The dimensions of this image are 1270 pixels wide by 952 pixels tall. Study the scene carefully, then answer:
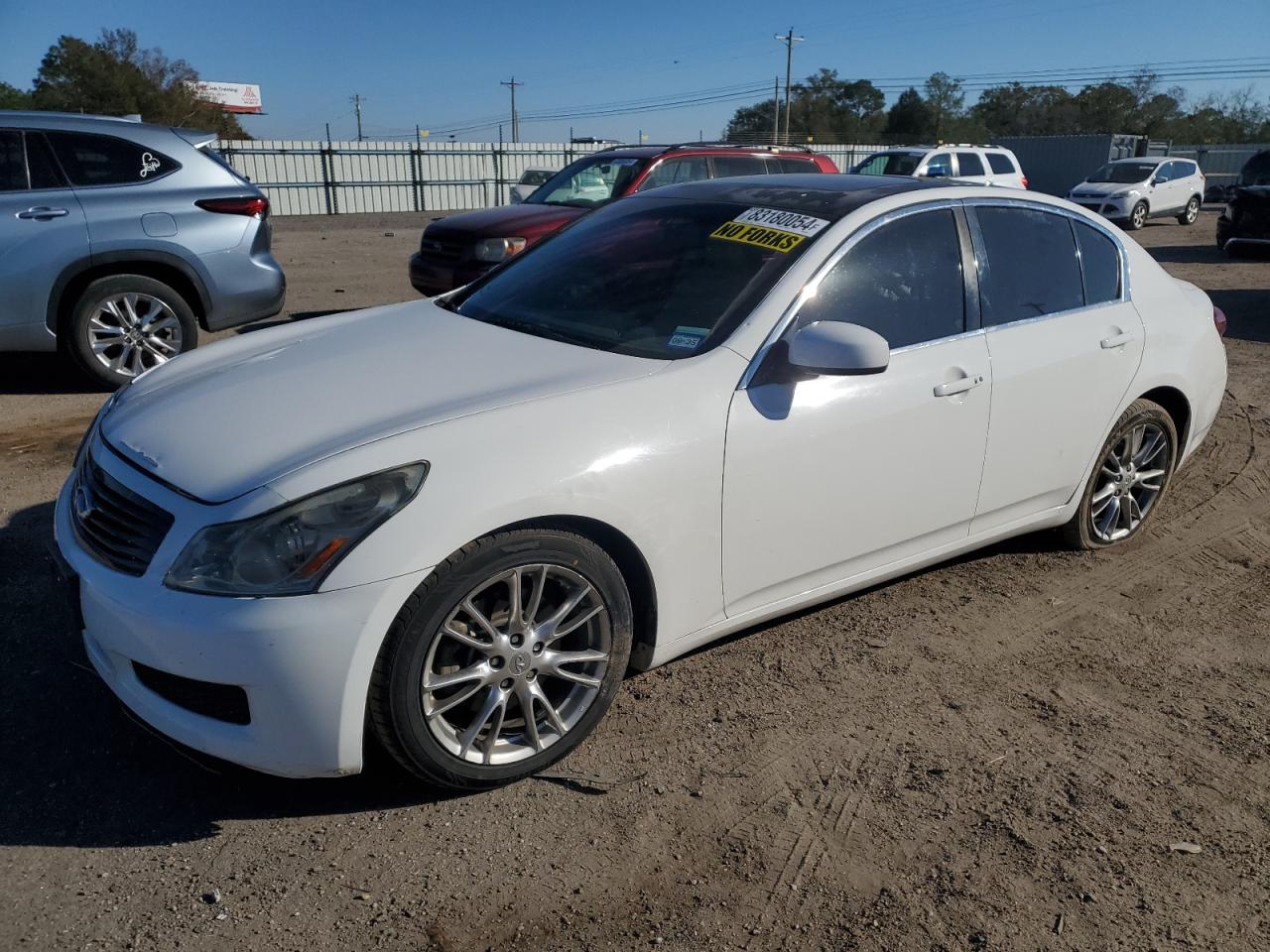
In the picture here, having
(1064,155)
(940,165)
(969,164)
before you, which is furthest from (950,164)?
(1064,155)

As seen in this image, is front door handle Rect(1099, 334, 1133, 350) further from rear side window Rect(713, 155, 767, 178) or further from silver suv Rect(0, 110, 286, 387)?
rear side window Rect(713, 155, 767, 178)

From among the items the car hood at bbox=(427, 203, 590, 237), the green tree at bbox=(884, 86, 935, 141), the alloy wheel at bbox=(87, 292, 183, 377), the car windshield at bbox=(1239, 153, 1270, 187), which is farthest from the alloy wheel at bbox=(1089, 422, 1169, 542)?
the green tree at bbox=(884, 86, 935, 141)

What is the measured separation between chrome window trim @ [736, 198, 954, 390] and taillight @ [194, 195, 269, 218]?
518 cm

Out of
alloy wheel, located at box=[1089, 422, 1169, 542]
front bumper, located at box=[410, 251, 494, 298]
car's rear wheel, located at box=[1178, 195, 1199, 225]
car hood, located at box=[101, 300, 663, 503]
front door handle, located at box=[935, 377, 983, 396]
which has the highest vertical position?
car hood, located at box=[101, 300, 663, 503]

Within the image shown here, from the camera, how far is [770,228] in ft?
11.4

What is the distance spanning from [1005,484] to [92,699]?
3.25 metres

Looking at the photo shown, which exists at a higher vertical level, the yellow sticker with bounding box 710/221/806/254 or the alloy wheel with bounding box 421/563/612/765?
the yellow sticker with bounding box 710/221/806/254

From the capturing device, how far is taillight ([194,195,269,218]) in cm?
698

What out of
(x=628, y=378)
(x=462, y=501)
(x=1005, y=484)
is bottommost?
(x=1005, y=484)

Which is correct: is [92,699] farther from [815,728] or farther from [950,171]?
[950,171]

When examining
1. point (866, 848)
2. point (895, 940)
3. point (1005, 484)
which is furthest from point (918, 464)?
point (895, 940)

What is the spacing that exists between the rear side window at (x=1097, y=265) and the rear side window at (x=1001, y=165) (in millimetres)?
17559

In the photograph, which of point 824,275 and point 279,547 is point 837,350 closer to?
point 824,275

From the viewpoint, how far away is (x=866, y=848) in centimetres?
262
